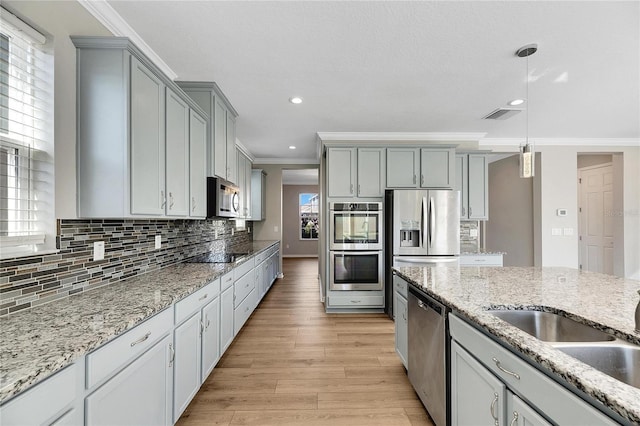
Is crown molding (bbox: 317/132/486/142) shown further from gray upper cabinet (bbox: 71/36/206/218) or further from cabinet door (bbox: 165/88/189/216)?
gray upper cabinet (bbox: 71/36/206/218)

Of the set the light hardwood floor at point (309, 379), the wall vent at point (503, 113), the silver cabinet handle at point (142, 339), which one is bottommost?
the light hardwood floor at point (309, 379)

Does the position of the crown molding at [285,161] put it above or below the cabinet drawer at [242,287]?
above

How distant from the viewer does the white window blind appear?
51.3 inches

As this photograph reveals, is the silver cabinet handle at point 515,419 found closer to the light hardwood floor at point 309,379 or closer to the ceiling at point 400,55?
the light hardwood floor at point 309,379

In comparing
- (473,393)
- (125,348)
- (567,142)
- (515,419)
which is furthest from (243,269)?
(567,142)

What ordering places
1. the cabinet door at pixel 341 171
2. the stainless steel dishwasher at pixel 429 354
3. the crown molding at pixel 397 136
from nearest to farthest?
the stainless steel dishwasher at pixel 429 354 < the cabinet door at pixel 341 171 < the crown molding at pixel 397 136

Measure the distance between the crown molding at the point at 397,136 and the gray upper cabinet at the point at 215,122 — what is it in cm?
152

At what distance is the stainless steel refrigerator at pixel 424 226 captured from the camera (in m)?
3.74

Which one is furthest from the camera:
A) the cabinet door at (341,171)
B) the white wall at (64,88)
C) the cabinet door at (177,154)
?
the cabinet door at (341,171)

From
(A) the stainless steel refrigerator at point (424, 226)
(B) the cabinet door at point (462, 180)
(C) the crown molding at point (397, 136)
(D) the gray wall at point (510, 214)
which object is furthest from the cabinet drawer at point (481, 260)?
(C) the crown molding at point (397, 136)

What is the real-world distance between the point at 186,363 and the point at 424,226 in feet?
9.88

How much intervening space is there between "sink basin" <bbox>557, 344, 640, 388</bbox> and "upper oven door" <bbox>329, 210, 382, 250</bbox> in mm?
2834

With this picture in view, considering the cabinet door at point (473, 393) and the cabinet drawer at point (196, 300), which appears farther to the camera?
the cabinet drawer at point (196, 300)

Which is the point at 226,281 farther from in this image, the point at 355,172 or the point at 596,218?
the point at 596,218
